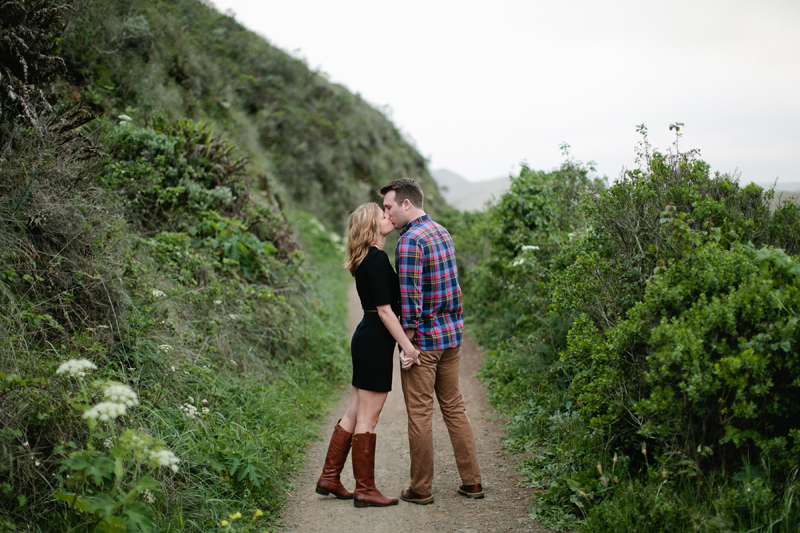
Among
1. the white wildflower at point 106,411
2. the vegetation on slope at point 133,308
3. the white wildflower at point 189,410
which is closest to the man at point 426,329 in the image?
the vegetation on slope at point 133,308

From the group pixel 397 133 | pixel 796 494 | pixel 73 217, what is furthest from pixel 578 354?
pixel 397 133

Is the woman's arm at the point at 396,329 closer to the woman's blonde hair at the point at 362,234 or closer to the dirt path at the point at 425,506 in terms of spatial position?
the woman's blonde hair at the point at 362,234

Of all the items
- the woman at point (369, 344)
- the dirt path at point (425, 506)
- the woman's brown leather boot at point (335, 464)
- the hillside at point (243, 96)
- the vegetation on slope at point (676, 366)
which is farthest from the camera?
the hillside at point (243, 96)

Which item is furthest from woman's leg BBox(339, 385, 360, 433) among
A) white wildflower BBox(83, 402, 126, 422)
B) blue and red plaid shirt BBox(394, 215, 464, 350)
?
white wildflower BBox(83, 402, 126, 422)

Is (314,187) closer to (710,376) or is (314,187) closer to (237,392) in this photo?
(237,392)

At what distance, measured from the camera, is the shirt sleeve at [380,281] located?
12.2ft

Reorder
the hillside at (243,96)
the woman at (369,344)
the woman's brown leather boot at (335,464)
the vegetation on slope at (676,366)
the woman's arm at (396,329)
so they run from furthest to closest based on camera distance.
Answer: the hillside at (243,96), the woman's brown leather boot at (335,464), the woman at (369,344), the woman's arm at (396,329), the vegetation on slope at (676,366)

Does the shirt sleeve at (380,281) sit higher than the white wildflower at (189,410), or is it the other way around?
the shirt sleeve at (380,281)

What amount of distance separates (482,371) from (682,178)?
4.26 meters

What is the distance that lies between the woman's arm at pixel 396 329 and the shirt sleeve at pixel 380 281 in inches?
2.1

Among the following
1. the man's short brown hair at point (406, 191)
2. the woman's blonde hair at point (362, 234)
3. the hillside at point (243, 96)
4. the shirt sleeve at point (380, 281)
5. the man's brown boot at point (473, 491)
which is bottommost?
the man's brown boot at point (473, 491)

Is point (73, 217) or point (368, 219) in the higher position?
point (368, 219)

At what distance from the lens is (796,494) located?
2.65m

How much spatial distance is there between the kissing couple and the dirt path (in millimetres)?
122
